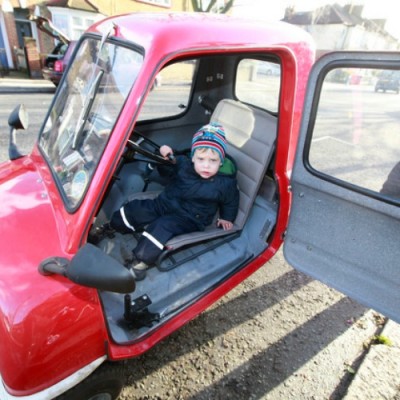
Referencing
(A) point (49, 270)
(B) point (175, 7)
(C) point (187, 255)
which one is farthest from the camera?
(B) point (175, 7)

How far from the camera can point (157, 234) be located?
208cm

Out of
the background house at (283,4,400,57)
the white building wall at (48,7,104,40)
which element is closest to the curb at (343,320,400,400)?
the white building wall at (48,7,104,40)

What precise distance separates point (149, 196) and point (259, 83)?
1359 millimetres

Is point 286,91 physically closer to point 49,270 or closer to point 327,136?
point 327,136

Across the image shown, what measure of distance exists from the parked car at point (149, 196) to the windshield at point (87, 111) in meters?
0.01

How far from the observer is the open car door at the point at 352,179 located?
62.2 inches

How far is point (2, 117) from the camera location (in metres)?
6.56

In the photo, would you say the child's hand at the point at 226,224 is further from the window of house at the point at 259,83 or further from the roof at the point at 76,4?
the roof at the point at 76,4

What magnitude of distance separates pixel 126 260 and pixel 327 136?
1522 millimetres

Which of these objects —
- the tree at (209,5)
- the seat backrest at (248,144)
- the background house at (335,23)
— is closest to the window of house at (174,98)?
the seat backrest at (248,144)

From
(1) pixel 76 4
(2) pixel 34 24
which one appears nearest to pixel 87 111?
(2) pixel 34 24

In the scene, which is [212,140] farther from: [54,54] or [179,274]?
[54,54]

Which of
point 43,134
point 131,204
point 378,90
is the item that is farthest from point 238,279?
point 43,134

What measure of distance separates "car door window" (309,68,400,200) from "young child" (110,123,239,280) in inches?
27.5
